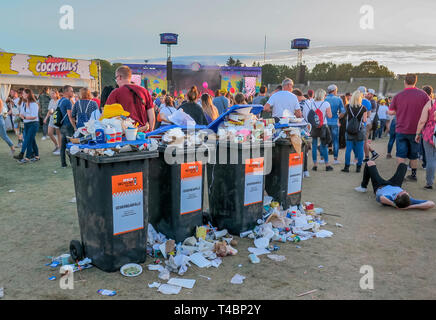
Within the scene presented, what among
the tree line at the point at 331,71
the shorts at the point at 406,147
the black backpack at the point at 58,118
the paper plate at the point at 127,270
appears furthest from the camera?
the tree line at the point at 331,71

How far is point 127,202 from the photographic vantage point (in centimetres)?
346

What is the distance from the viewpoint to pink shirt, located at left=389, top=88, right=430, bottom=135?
6.94 metres

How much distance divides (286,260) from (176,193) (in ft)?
4.73

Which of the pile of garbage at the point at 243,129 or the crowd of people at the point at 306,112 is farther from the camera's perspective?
the crowd of people at the point at 306,112

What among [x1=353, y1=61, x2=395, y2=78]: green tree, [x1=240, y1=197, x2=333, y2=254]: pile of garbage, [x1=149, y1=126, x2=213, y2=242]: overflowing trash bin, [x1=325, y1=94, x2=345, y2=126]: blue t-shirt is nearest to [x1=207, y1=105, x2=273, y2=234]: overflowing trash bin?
[x1=240, y1=197, x2=333, y2=254]: pile of garbage

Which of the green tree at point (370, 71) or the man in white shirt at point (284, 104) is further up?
the green tree at point (370, 71)

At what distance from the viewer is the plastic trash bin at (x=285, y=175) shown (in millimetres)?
5289

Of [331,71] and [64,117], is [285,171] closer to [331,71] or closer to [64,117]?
[64,117]

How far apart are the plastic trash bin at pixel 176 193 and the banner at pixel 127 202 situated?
21.5 inches

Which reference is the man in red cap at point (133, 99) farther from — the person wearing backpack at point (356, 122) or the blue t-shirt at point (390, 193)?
the person wearing backpack at point (356, 122)

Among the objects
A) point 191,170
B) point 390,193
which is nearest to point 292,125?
point 390,193

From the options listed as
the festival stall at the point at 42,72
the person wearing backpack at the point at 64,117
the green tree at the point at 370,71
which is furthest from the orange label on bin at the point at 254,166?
the green tree at the point at 370,71

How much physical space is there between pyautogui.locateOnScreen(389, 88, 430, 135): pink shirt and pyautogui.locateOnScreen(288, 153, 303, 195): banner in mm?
2973
